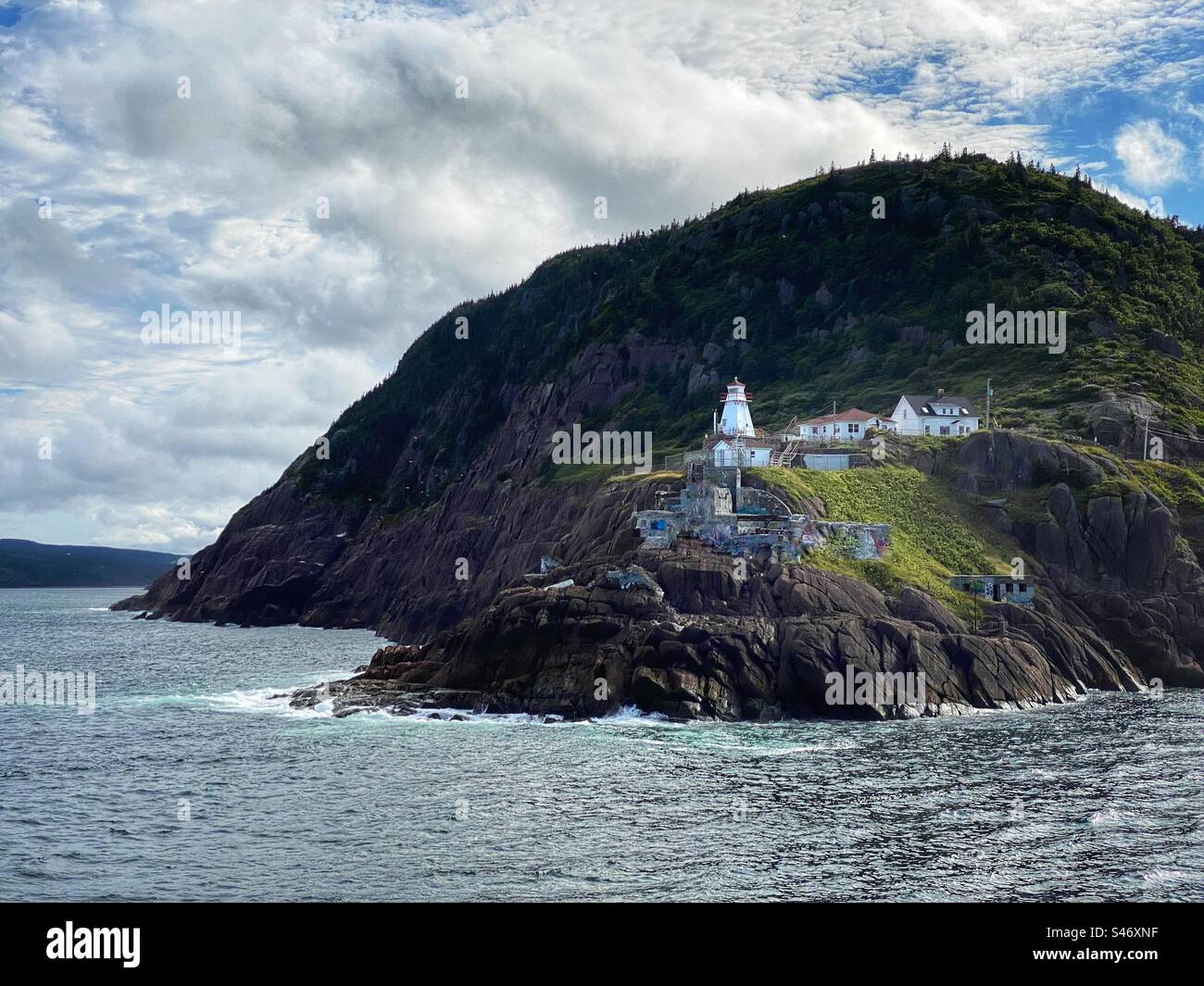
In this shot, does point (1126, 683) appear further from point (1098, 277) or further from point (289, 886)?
point (1098, 277)

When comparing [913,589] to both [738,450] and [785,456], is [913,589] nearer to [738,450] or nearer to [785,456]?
[738,450]

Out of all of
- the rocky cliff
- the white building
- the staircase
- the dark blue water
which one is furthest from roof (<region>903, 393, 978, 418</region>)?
the dark blue water

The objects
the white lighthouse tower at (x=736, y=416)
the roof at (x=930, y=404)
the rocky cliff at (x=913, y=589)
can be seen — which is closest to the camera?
the rocky cliff at (x=913, y=589)

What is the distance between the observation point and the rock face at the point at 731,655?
270 feet

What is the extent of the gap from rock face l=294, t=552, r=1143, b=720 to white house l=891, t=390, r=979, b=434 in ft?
127

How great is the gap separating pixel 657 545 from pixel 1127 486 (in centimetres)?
4752

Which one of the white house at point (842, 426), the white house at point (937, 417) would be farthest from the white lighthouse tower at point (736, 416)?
the white house at point (937, 417)

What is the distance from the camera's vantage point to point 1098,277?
582 feet

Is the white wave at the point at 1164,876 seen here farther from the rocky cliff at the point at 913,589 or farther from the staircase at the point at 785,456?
the staircase at the point at 785,456

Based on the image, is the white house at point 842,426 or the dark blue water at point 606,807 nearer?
the dark blue water at point 606,807

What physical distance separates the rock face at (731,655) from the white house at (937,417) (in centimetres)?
3883

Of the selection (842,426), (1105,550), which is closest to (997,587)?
(1105,550)

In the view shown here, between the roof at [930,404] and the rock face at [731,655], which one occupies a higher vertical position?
the roof at [930,404]
